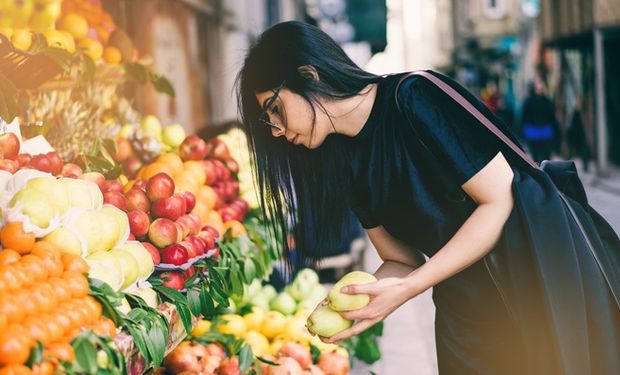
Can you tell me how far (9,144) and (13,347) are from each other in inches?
49.5

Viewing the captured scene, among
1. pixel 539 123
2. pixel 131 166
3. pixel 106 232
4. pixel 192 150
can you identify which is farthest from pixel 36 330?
pixel 539 123

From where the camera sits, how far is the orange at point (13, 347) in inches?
69.9

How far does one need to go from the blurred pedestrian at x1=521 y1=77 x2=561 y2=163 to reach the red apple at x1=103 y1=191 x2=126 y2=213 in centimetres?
1243

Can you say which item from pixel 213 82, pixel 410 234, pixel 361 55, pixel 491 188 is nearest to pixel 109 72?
pixel 410 234

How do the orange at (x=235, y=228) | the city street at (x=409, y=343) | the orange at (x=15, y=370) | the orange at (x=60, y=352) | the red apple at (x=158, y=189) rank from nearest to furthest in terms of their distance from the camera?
the orange at (x=15, y=370) < the orange at (x=60, y=352) < the red apple at (x=158, y=189) < the orange at (x=235, y=228) < the city street at (x=409, y=343)

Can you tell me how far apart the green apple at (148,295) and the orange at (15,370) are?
725 mm

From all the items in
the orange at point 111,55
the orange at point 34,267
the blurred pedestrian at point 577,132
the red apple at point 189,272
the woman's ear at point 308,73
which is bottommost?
the blurred pedestrian at point 577,132

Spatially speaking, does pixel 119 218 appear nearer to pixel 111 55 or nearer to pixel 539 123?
pixel 111 55

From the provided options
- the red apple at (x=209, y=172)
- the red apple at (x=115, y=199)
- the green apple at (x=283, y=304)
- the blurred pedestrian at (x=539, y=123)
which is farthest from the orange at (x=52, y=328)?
the blurred pedestrian at (x=539, y=123)

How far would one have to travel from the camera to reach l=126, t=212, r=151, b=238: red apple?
116 inches

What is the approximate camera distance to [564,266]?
2.12 metres

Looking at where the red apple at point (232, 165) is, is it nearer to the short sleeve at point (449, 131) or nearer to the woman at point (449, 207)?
the woman at point (449, 207)

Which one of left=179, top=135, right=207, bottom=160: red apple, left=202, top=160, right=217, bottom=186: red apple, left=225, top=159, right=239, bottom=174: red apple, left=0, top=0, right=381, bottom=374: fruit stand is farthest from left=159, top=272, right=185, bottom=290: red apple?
left=225, top=159, right=239, bottom=174: red apple

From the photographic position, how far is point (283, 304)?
4.60 meters
